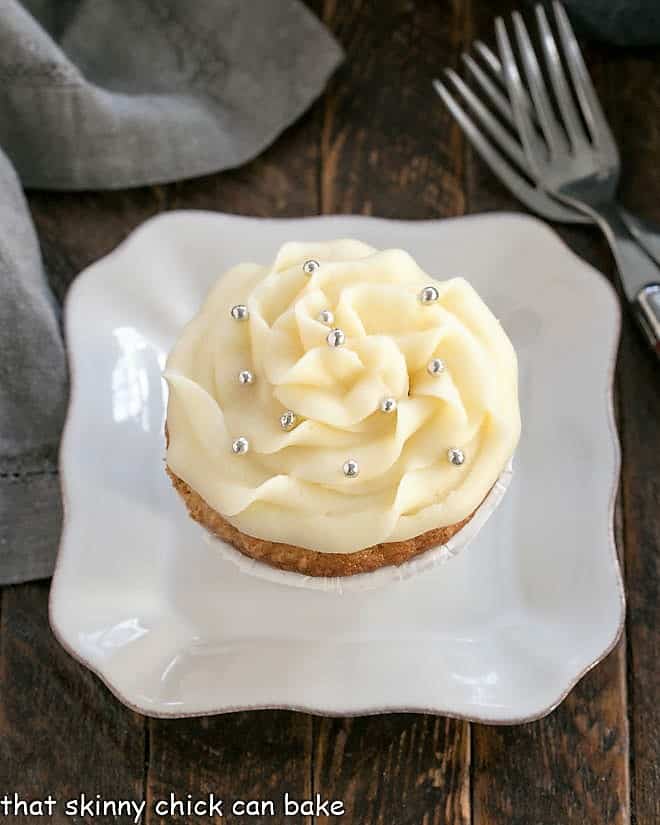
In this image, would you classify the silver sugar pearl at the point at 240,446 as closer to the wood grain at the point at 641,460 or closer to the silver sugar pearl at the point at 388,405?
the silver sugar pearl at the point at 388,405

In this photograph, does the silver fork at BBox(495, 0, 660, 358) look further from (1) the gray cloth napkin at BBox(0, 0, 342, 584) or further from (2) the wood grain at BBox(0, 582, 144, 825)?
(2) the wood grain at BBox(0, 582, 144, 825)

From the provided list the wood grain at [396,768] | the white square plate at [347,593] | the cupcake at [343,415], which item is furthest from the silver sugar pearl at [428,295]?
the wood grain at [396,768]

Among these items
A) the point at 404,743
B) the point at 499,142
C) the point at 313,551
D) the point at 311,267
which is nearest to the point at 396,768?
the point at 404,743

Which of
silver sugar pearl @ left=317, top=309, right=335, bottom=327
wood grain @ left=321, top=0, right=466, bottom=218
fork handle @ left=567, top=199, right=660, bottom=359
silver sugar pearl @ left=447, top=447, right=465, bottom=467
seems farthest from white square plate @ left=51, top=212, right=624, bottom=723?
silver sugar pearl @ left=317, top=309, right=335, bottom=327

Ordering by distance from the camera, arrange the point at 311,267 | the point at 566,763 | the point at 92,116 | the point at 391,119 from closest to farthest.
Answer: the point at 311,267 < the point at 566,763 < the point at 92,116 < the point at 391,119

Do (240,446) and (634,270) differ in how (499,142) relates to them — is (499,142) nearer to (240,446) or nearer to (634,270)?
(634,270)
